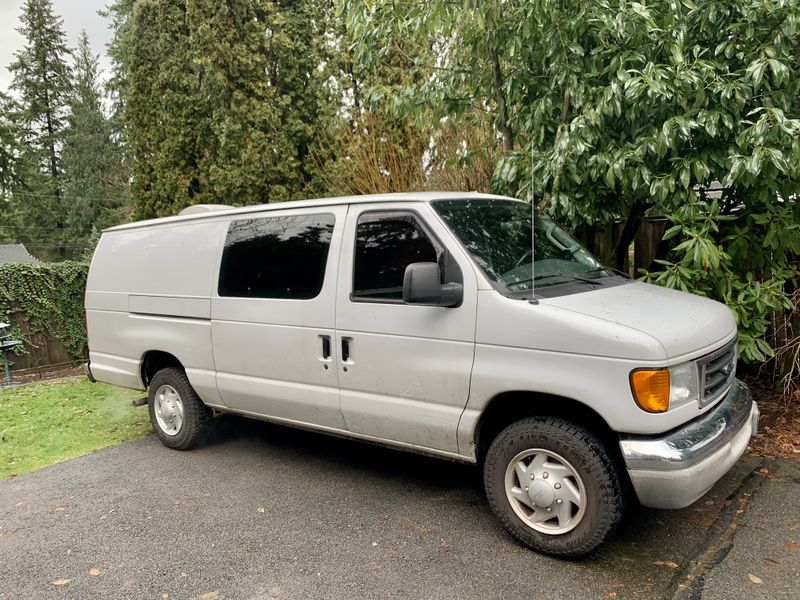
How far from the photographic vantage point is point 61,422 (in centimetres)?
663

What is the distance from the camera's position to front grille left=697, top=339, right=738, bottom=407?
314 cm

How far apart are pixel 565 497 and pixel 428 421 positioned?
2.95 ft

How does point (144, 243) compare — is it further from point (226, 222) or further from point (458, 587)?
point (458, 587)

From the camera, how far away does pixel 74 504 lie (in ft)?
14.1

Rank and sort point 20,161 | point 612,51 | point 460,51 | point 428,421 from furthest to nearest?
point 20,161 < point 460,51 < point 612,51 < point 428,421

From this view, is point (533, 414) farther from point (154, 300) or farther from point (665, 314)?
point (154, 300)

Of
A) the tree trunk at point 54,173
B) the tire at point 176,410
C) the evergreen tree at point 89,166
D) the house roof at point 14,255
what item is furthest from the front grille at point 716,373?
the tree trunk at point 54,173

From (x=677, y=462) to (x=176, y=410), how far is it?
421cm

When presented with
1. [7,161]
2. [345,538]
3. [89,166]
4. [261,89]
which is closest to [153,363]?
[345,538]

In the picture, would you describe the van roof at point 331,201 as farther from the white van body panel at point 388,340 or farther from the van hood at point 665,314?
the van hood at point 665,314

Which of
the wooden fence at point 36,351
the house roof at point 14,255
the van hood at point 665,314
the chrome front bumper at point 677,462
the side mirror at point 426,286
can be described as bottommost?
the wooden fence at point 36,351

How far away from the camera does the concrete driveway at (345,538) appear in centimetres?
308

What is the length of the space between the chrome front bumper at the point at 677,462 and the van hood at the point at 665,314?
1.40ft

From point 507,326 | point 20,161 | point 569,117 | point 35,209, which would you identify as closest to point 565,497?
point 507,326
